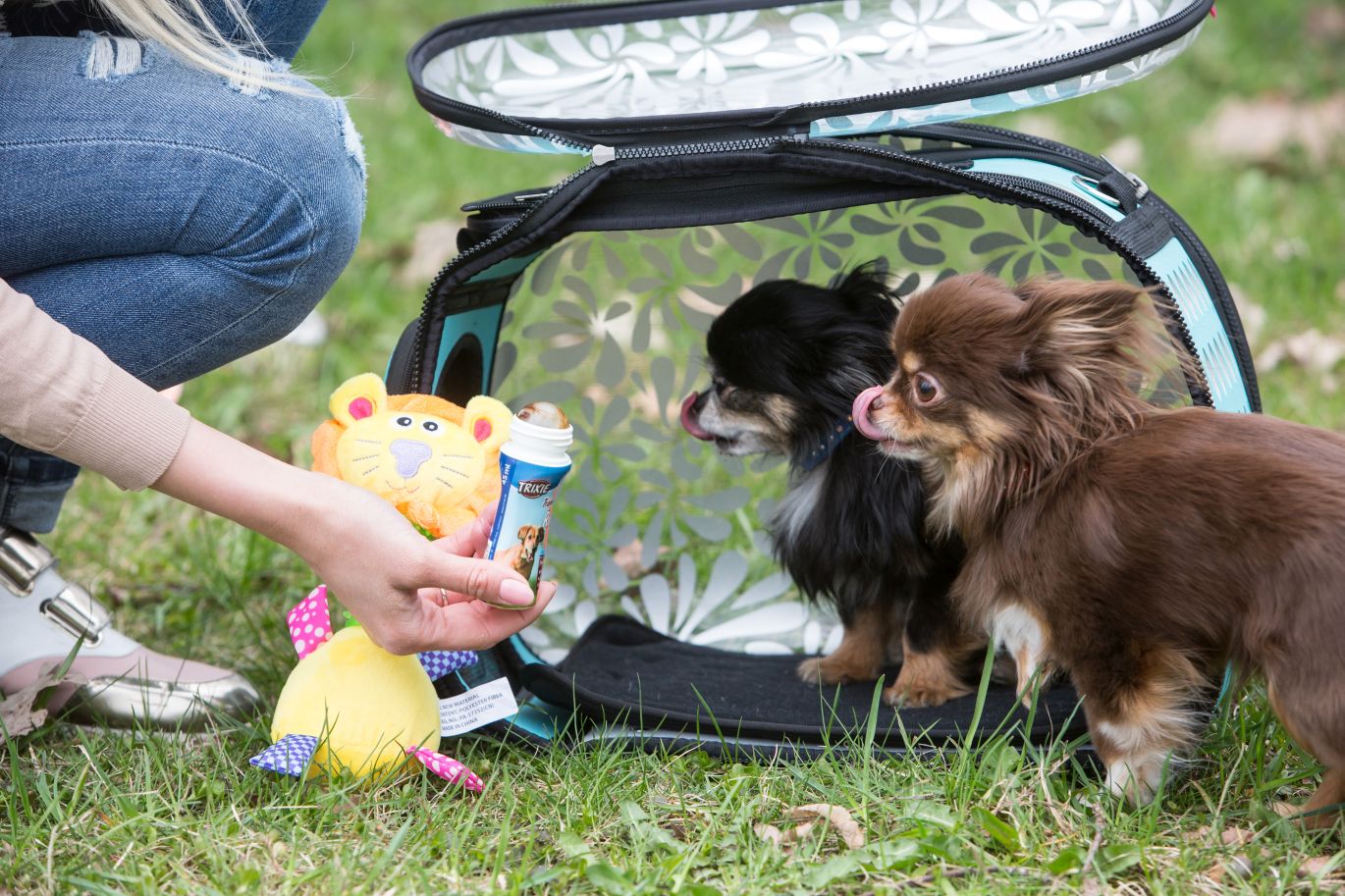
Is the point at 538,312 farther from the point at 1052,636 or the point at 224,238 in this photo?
the point at 1052,636

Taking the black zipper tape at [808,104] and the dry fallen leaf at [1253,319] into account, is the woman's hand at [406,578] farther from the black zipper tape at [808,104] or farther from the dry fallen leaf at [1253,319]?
the dry fallen leaf at [1253,319]

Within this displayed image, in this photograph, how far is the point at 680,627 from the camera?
2826mm

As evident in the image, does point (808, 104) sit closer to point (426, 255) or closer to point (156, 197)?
point (156, 197)

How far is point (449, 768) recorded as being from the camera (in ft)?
6.52

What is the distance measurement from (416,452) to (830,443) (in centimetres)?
82

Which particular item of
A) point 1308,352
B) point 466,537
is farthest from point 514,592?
point 1308,352

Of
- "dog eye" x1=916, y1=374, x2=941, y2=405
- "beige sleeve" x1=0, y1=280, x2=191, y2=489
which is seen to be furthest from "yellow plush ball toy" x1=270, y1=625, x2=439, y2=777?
"dog eye" x1=916, y1=374, x2=941, y2=405

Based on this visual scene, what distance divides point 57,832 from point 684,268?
71.1 inches

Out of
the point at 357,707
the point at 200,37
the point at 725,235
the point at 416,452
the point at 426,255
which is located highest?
the point at 200,37

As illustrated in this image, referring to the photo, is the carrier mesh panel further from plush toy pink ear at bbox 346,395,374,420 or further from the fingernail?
the fingernail

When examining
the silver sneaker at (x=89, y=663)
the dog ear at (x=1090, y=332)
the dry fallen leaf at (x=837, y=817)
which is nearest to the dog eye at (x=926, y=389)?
the dog ear at (x=1090, y=332)

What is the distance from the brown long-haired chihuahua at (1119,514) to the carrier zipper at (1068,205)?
0.15 feet

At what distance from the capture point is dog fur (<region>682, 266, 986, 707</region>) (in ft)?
7.57

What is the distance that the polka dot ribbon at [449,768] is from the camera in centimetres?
199
